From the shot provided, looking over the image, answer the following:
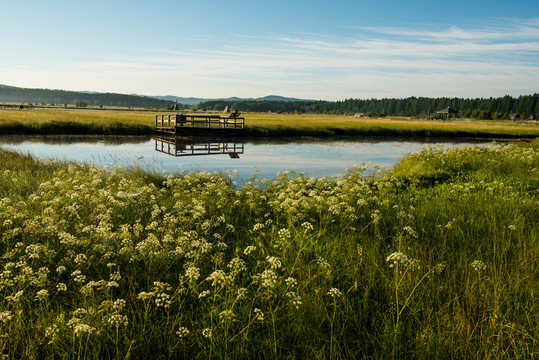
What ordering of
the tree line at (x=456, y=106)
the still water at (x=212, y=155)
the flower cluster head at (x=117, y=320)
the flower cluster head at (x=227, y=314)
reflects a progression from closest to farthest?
the flower cluster head at (x=117, y=320) < the flower cluster head at (x=227, y=314) < the still water at (x=212, y=155) < the tree line at (x=456, y=106)

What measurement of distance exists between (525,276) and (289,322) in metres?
3.07

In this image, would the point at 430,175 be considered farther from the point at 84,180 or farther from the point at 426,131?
the point at 426,131

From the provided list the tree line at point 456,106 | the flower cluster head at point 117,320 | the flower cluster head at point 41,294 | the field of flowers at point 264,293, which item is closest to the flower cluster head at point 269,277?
the field of flowers at point 264,293

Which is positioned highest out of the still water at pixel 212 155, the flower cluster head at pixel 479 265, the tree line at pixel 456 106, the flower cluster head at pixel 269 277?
the tree line at pixel 456 106

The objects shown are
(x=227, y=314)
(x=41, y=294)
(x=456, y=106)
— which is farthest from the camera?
(x=456, y=106)

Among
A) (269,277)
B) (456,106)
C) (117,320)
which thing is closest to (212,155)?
(269,277)

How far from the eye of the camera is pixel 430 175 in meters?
14.8

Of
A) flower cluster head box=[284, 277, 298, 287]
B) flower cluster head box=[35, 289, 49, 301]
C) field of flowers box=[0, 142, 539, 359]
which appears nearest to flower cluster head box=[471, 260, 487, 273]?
field of flowers box=[0, 142, 539, 359]

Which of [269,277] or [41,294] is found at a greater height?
[269,277]

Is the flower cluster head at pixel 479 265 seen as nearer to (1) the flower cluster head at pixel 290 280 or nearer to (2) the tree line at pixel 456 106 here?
(1) the flower cluster head at pixel 290 280

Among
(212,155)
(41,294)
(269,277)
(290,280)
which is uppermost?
(269,277)

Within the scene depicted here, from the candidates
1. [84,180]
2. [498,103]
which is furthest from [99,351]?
[498,103]

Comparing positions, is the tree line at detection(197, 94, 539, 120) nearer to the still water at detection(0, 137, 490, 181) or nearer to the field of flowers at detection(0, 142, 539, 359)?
the still water at detection(0, 137, 490, 181)

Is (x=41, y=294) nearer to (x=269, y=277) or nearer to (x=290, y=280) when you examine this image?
(x=269, y=277)
